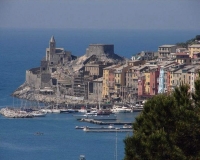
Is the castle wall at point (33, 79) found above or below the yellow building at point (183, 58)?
below

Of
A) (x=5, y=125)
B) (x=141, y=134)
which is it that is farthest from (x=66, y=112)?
(x=141, y=134)

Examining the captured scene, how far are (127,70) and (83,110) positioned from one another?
247cm

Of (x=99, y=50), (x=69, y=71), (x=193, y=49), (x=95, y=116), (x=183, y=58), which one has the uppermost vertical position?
(x=99, y=50)

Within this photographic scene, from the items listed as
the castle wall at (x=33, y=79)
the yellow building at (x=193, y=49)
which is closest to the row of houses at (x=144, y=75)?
the yellow building at (x=193, y=49)

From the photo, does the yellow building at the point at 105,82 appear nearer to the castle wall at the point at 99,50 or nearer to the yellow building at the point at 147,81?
the yellow building at the point at 147,81

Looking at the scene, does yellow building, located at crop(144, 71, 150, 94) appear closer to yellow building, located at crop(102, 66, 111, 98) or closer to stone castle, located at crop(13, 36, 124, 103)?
yellow building, located at crop(102, 66, 111, 98)

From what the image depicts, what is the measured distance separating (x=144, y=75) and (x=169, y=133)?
56.2 ft

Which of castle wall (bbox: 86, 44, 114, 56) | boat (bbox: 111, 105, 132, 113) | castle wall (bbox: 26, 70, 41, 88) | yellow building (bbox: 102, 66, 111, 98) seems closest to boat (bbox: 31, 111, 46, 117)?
boat (bbox: 111, 105, 132, 113)

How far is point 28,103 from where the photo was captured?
76.1 ft

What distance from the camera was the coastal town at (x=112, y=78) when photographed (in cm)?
2298

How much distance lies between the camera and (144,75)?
23703 mm

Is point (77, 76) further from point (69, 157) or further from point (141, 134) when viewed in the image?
point (141, 134)

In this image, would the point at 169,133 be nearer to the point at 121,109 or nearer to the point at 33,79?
the point at 121,109

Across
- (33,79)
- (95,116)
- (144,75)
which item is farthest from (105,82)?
(95,116)
